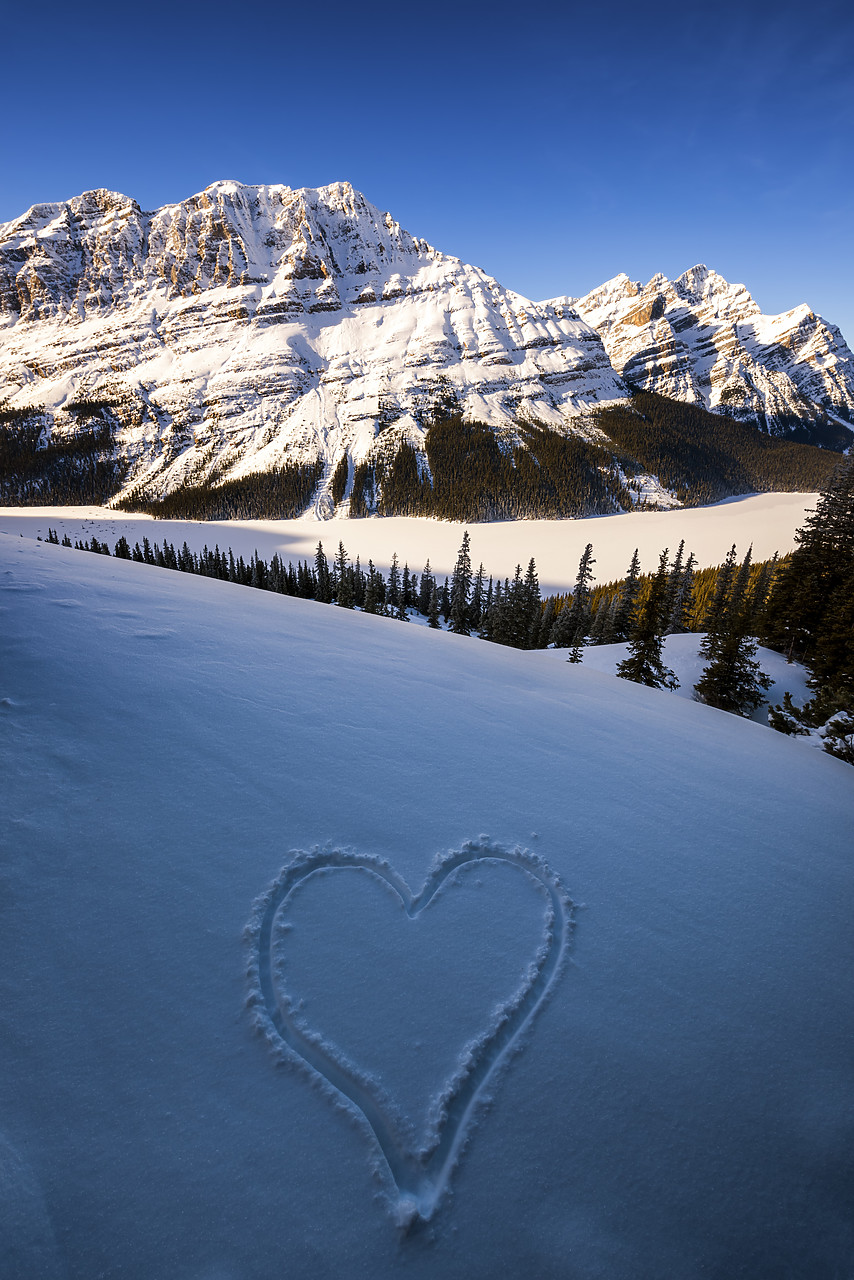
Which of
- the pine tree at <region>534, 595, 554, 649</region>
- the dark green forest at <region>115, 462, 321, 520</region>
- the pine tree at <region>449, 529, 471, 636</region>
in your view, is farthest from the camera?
the dark green forest at <region>115, 462, 321, 520</region>

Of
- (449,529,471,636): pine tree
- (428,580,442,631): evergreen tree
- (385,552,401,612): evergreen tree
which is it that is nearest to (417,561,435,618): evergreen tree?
(385,552,401,612): evergreen tree

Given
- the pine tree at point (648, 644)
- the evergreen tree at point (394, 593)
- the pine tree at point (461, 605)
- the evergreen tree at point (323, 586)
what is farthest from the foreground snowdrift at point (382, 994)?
the evergreen tree at point (323, 586)

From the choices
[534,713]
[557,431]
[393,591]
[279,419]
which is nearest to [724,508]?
[557,431]

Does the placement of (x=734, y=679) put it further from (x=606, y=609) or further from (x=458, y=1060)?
(x=606, y=609)

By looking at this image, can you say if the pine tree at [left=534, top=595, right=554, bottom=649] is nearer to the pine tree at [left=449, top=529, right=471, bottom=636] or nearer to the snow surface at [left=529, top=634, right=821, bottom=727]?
the pine tree at [left=449, top=529, right=471, bottom=636]

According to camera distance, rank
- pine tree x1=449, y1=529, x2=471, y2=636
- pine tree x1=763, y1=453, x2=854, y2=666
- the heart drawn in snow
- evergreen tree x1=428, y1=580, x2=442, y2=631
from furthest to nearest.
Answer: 1. evergreen tree x1=428, y1=580, x2=442, y2=631
2. pine tree x1=449, y1=529, x2=471, y2=636
3. pine tree x1=763, y1=453, x2=854, y2=666
4. the heart drawn in snow
